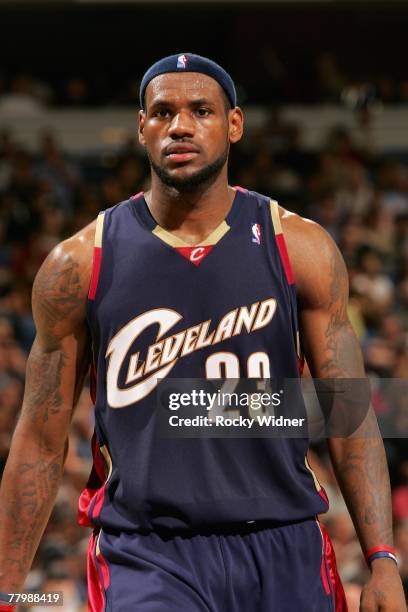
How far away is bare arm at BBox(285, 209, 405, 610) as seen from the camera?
3.44 meters

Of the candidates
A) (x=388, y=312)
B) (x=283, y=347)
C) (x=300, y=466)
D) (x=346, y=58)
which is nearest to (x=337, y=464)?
(x=300, y=466)

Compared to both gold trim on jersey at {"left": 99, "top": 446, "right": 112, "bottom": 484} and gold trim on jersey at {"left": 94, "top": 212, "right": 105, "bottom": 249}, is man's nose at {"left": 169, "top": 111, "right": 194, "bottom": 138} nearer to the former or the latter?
gold trim on jersey at {"left": 94, "top": 212, "right": 105, "bottom": 249}

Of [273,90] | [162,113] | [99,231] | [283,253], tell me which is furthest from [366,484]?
[273,90]

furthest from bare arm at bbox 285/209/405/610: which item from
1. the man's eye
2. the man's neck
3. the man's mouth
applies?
the man's eye

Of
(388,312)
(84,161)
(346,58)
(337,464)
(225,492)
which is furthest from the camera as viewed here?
(346,58)

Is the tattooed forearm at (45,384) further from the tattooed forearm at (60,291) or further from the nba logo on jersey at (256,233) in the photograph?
the nba logo on jersey at (256,233)

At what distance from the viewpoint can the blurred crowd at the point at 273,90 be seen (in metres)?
14.7

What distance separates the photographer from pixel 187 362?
3.40m

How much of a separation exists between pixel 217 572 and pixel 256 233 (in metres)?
1.00

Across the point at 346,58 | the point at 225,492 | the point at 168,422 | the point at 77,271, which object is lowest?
the point at 225,492

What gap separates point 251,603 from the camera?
10.8 ft

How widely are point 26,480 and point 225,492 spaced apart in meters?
0.64

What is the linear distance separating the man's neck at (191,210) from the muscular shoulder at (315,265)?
23 centimetres

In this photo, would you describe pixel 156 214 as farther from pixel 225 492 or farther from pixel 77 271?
pixel 225 492
